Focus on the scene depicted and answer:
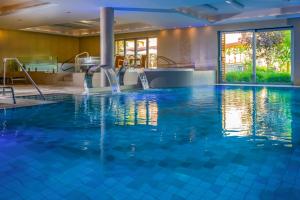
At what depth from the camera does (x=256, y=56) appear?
16359mm

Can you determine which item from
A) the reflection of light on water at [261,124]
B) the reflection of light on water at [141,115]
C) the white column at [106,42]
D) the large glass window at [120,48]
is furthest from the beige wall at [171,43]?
the reflection of light on water at [141,115]

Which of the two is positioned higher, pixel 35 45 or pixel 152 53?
pixel 35 45

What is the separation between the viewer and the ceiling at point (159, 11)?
448 inches

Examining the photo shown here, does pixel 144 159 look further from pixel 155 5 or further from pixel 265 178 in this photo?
pixel 155 5

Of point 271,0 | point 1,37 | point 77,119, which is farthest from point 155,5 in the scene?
point 1,37

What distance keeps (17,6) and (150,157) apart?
11.6 m

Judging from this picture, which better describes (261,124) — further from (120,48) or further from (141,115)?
(120,48)

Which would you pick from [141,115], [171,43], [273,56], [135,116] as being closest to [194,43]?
[171,43]

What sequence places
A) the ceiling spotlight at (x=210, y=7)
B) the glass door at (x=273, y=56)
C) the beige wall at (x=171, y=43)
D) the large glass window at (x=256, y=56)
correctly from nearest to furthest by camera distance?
the ceiling spotlight at (x=210, y=7) → the glass door at (x=273, y=56) → the large glass window at (x=256, y=56) → the beige wall at (x=171, y=43)

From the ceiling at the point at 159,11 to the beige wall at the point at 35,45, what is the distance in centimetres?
316

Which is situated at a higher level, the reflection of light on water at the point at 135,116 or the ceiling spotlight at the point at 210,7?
the ceiling spotlight at the point at 210,7

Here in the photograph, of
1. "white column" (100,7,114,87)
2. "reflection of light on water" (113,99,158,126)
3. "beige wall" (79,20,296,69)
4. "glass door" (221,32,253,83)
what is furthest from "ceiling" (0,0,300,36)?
"reflection of light on water" (113,99,158,126)

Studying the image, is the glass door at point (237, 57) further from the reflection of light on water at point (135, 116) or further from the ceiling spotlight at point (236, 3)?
the reflection of light on water at point (135, 116)

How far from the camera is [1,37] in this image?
19031 mm
